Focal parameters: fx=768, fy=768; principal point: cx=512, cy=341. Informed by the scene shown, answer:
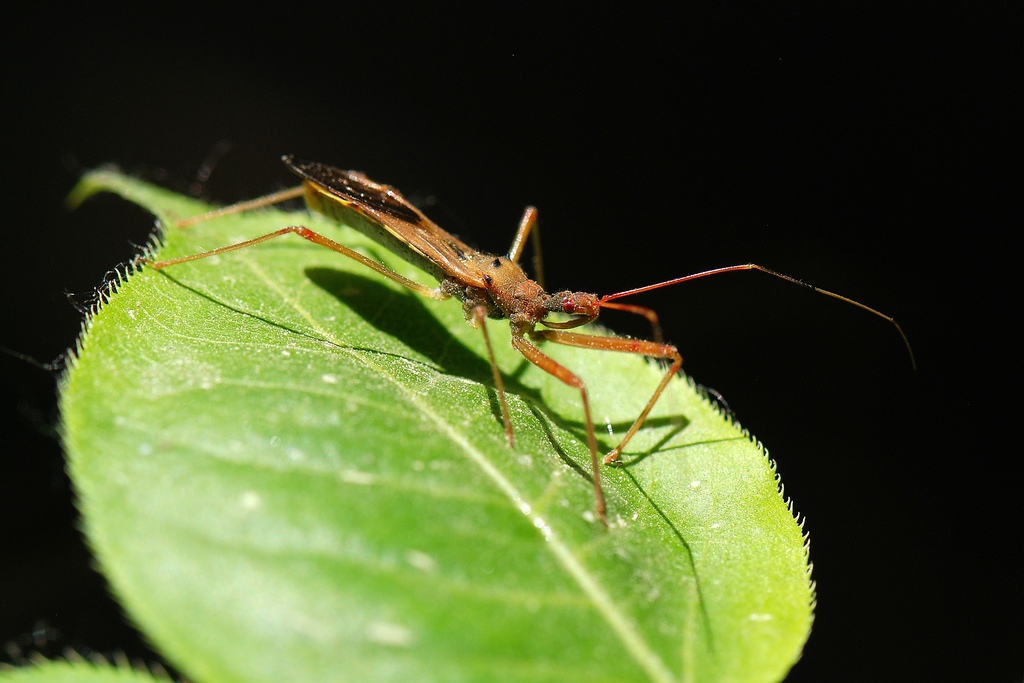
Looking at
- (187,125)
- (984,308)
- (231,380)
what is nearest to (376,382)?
(231,380)

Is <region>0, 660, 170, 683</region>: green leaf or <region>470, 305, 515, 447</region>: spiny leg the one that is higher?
<region>470, 305, 515, 447</region>: spiny leg

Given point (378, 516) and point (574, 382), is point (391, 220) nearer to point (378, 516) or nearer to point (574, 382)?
point (574, 382)

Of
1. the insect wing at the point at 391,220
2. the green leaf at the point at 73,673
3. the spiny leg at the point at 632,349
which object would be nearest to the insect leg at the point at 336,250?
the insect wing at the point at 391,220

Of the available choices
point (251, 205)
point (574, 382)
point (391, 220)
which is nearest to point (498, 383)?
point (574, 382)

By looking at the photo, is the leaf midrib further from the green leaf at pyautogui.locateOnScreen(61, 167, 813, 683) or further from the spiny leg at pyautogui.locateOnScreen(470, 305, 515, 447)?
the spiny leg at pyautogui.locateOnScreen(470, 305, 515, 447)

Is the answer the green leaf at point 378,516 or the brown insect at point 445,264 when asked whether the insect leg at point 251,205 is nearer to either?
the brown insect at point 445,264

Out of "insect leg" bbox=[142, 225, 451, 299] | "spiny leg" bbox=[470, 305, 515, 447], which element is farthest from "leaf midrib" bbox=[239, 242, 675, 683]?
"insect leg" bbox=[142, 225, 451, 299]

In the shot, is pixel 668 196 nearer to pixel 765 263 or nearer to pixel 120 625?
pixel 765 263
